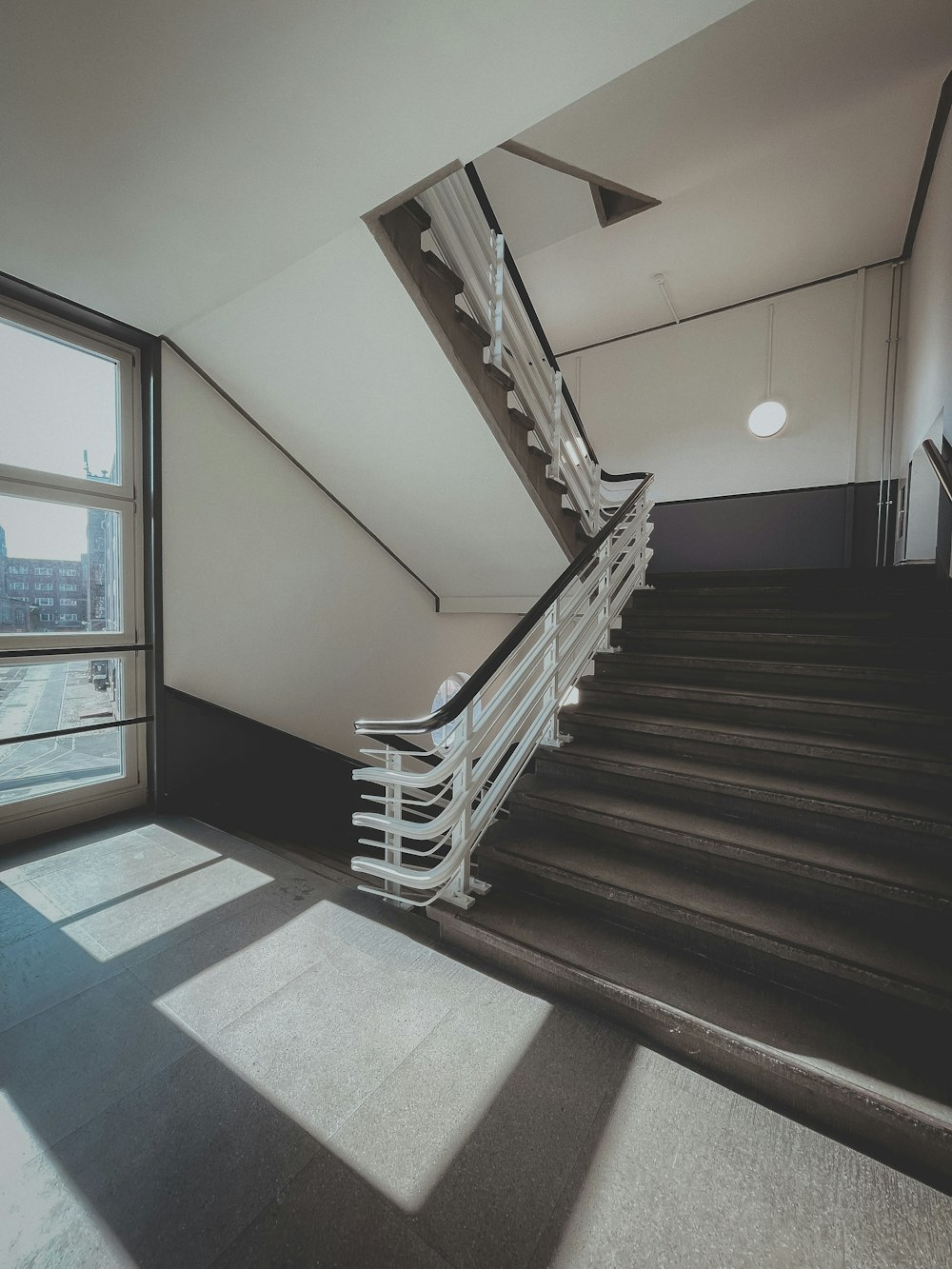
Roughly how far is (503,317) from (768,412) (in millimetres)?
3695

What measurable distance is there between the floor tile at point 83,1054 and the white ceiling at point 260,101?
323 cm

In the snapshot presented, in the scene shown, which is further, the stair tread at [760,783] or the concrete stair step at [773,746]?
the concrete stair step at [773,746]

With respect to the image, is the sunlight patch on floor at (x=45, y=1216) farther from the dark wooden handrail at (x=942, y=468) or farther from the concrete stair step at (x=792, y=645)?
the dark wooden handrail at (x=942, y=468)

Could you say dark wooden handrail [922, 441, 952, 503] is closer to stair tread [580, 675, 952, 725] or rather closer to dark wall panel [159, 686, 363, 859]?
stair tread [580, 675, 952, 725]

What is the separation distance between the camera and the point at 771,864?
211cm

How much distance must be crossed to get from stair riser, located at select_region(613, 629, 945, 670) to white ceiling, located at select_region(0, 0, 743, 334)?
2.76m

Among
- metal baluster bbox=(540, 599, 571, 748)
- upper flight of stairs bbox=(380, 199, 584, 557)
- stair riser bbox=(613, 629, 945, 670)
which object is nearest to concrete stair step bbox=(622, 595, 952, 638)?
stair riser bbox=(613, 629, 945, 670)

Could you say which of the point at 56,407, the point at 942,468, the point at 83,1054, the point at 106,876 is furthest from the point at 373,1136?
the point at 56,407

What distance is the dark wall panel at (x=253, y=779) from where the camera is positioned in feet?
12.3

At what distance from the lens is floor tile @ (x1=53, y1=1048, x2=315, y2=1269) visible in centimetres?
120

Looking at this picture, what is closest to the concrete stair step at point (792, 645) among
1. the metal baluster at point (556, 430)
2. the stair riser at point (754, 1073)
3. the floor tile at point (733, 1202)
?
the metal baluster at point (556, 430)

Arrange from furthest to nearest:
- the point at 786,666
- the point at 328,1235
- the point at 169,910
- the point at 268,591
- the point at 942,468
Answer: the point at 268,591 → the point at 786,666 → the point at 942,468 → the point at 169,910 → the point at 328,1235

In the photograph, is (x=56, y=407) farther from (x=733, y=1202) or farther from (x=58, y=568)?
(x=733, y=1202)

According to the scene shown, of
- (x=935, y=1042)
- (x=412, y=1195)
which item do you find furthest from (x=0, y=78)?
(x=935, y=1042)
